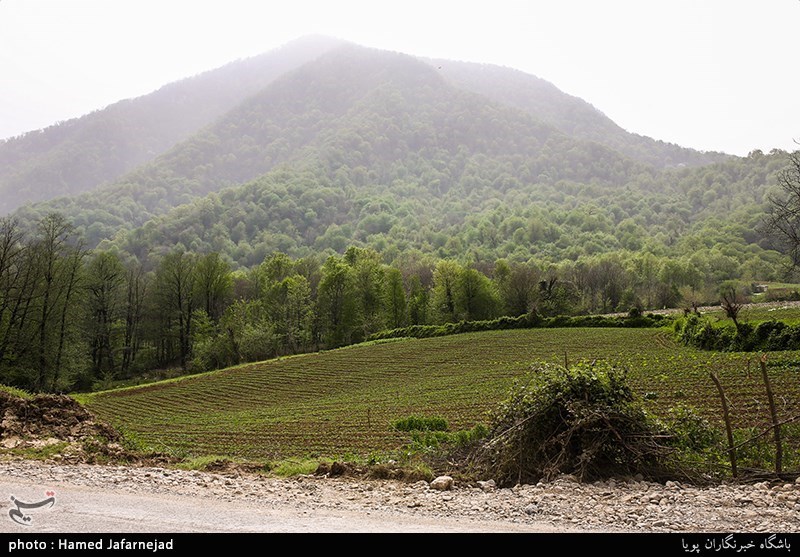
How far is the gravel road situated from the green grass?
4491 millimetres

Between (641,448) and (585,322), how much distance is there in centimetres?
5594

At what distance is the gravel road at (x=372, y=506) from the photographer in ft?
22.0

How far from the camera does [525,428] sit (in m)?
10.4

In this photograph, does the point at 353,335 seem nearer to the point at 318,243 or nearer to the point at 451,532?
the point at 451,532

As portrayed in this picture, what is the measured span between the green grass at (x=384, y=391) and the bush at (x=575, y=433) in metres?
3.45

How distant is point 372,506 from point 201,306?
7709cm

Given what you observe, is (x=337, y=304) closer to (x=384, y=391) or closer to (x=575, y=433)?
(x=384, y=391)

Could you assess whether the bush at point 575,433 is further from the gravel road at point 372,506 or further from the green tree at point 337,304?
the green tree at point 337,304

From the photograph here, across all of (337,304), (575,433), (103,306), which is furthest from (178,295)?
(575,433)

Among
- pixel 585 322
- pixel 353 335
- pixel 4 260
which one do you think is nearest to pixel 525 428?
pixel 4 260

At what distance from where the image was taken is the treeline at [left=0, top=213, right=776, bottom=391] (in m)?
46.9
